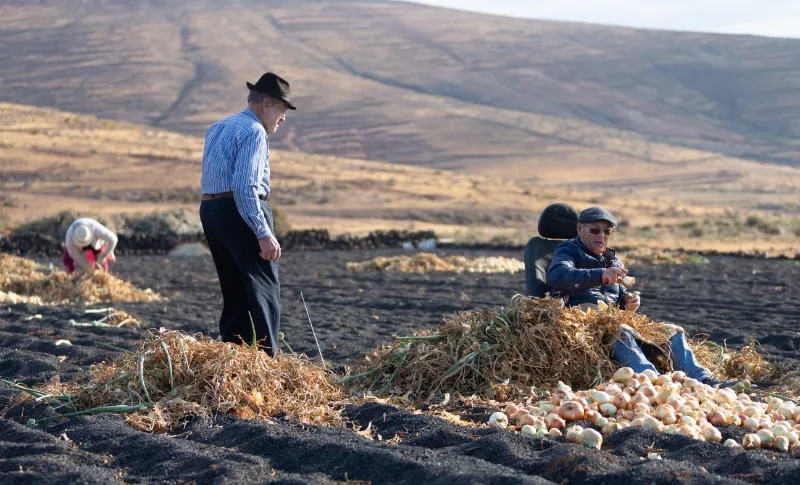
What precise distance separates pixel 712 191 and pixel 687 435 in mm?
73029

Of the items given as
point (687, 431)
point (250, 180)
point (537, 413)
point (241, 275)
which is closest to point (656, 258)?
point (241, 275)

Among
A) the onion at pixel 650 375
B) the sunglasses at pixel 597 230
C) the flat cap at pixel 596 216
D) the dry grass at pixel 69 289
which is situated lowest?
the dry grass at pixel 69 289

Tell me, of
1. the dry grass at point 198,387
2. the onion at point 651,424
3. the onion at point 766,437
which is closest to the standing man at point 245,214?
the dry grass at point 198,387

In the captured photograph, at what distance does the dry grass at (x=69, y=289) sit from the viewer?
45.1ft

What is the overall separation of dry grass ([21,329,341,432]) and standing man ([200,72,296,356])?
2.07 feet

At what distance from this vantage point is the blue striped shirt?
6957 mm

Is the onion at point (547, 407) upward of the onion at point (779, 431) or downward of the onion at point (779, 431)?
downward

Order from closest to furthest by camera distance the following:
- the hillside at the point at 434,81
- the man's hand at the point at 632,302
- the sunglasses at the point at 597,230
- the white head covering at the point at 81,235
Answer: the sunglasses at the point at 597,230 < the man's hand at the point at 632,302 < the white head covering at the point at 81,235 < the hillside at the point at 434,81

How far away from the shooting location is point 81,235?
1345 cm

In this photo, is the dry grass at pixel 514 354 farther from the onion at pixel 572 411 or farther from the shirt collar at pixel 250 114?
the shirt collar at pixel 250 114

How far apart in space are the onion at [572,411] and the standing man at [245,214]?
2.21 m

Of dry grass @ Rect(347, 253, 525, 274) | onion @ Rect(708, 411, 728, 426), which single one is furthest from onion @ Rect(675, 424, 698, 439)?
dry grass @ Rect(347, 253, 525, 274)

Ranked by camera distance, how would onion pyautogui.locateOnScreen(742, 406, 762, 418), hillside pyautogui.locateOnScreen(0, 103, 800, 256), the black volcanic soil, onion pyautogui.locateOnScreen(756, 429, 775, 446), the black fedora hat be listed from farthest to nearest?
hillside pyautogui.locateOnScreen(0, 103, 800, 256), the black fedora hat, onion pyautogui.locateOnScreen(742, 406, 762, 418), onion pyautogui.locateOnScreen(756, 429, 775, 446), the black volcanic soil

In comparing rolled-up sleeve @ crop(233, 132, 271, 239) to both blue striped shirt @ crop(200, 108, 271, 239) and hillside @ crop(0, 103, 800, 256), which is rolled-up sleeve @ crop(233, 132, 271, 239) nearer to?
blue striped shirt @ crop(200, 108, 271, 239)
